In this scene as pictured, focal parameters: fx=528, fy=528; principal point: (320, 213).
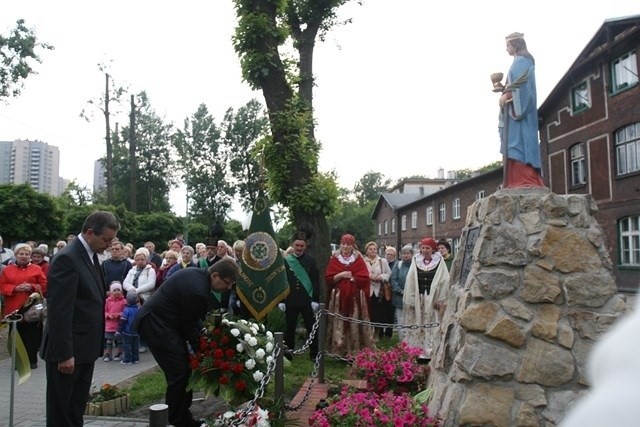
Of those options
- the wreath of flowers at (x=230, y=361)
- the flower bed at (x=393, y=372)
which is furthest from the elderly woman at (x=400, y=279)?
the wreath of flowers at (x=230, y=361)

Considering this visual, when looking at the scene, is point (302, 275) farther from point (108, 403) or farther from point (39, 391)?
point (39, 391)

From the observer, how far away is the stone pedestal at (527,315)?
4.41 m

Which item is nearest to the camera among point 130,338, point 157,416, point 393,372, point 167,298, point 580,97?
point 157,416

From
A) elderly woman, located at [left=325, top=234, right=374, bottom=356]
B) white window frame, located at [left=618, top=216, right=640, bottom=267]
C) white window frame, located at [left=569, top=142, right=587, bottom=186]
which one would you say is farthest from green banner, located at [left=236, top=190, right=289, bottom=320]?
white window frame, located at [left=569, top=142, right=587, bottom=186]

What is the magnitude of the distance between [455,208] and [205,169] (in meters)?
21.6

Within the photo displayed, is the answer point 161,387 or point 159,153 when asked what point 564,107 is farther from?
point 159,153

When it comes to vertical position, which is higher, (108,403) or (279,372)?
(279,372)

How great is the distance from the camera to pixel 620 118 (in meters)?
21.3

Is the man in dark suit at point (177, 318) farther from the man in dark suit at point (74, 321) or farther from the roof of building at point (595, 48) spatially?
the roof of building at point (595, 48)

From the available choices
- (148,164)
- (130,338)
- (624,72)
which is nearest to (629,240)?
(624,72)

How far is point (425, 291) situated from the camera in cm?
833

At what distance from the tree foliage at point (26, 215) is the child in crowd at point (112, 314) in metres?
15.8

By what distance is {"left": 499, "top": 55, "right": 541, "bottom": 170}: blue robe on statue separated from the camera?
5320 mm

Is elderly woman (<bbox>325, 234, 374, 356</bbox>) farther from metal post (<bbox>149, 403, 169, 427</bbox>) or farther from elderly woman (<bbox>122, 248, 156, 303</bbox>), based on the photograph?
metal post (<bbox>149, 403, 169, 427</bbox>)
